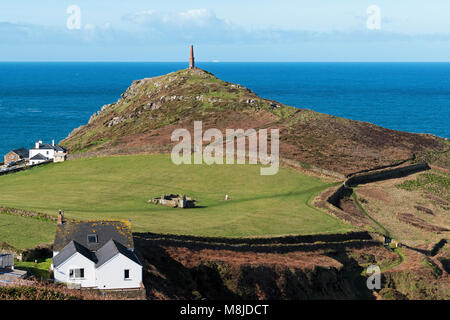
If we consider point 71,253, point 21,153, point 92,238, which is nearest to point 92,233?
point 92,238

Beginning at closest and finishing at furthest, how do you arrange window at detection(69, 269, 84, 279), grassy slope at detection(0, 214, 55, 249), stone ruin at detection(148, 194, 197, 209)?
1. window at detection(69, 269, 84, 279)
2. grassy slope at detection(0, 214, 55, 249)
3. stone ruin at detection(148, 194, 197, 209)

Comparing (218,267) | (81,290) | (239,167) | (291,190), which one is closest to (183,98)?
(239,167)

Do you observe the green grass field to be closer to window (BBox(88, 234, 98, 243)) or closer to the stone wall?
the stone wall

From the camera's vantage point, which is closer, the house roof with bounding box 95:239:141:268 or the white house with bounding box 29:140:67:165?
the house roof with bounding box 95:239:141:268

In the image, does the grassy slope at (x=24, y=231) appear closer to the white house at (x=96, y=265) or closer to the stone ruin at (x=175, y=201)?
the white house at (x=96, y=265)

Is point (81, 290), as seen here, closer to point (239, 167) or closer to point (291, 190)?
point (291, 190)

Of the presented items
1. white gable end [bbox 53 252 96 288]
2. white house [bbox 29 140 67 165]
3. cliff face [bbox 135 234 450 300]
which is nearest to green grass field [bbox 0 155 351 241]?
cliff face [bbox 135 234 450 300]
